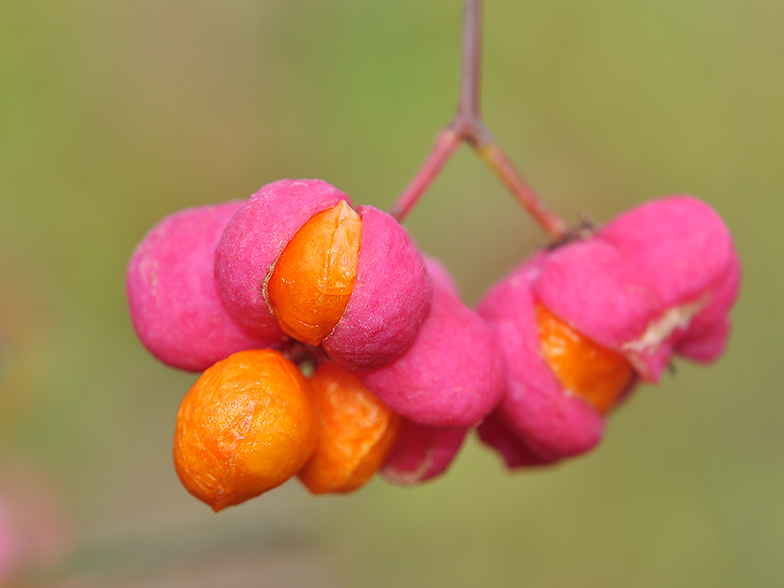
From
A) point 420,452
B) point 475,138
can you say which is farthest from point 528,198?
point 420,452

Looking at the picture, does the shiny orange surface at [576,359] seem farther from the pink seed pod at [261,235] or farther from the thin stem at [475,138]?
the pink seed pod at [261,235]

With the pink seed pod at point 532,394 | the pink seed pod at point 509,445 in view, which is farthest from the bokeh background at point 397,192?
the pink seed pod at point 532,394

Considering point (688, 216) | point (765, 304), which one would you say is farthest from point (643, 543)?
point (688, 216)

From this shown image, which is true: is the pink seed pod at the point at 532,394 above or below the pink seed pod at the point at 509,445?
→ above

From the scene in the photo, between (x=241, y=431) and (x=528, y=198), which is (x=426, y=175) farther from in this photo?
(x=241, y=431)

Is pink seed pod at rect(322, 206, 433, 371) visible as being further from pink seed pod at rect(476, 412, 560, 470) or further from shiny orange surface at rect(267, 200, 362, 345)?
pink seed pod at rect(476, 412, 560, 470)

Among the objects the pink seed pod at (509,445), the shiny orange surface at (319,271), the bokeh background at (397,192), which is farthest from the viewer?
the bokeh background at (397,192)

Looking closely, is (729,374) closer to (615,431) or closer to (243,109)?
(615,431)

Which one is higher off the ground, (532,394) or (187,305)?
(187,305)

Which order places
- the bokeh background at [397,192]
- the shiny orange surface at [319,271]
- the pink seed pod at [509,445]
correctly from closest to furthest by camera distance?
the shiny orange surface at [319,271]
the pink seed pod at [509,445]
the bokeh background at [397,192]
